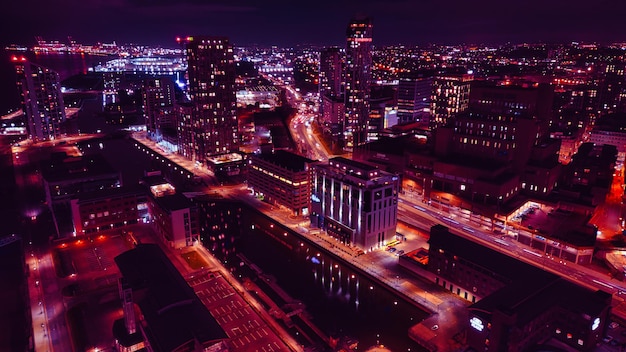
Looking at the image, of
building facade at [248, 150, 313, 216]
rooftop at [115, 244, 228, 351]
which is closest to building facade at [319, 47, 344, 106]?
building facade at [248, 150, 313, 216]

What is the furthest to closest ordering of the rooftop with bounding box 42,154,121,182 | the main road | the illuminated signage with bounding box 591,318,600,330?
1. the rooftop with bounding box 42,154,121,182
2. the main road
3. the illuminated signage with bounding box 591,318,600,330

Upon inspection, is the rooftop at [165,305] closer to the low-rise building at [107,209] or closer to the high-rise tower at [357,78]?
the low-rise building at [107,209]

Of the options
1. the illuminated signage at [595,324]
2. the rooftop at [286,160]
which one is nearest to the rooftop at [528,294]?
the illuminated signage at [595,324]

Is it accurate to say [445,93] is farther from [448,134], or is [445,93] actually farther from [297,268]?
Result: [297,268]

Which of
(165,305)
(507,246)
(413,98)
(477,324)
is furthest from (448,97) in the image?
(165,305)

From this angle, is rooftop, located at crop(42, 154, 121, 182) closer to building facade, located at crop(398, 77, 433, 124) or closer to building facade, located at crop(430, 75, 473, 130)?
building facade, located at crop(430, 75, 473, 130)

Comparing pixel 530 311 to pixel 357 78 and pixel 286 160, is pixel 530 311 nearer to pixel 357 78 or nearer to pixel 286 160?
pixel 286 160
